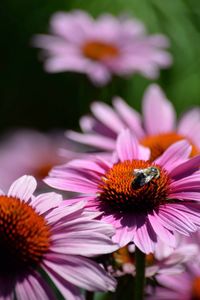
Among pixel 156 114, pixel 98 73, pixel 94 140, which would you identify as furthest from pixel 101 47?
pixel 94 140

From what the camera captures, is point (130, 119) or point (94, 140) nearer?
point (94, 140)

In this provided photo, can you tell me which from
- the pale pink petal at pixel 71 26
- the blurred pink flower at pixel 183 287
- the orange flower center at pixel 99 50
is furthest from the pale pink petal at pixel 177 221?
the pale pink petal at pixel 71 26

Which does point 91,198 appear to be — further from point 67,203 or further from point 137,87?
point 137,87

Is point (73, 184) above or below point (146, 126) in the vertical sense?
below

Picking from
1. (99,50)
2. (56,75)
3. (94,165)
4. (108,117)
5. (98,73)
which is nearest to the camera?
(94,165)

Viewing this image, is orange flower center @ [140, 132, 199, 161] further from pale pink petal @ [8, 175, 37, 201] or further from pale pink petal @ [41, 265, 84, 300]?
pale pink petal @ [41, 265, 84, 300]

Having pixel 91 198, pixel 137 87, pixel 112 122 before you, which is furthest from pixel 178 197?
pixel 137 87

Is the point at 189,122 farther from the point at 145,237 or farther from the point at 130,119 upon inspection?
the point at 145,237
